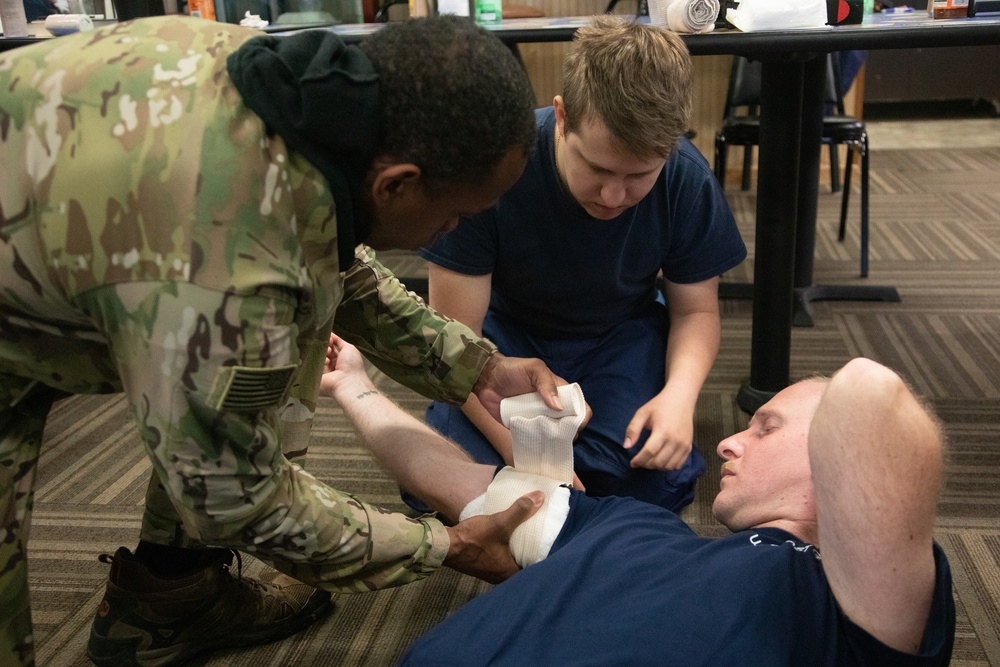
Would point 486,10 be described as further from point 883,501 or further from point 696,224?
point 883,501

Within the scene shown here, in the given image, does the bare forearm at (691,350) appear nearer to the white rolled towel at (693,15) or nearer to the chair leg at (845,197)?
the white rolled towel at (693,15)

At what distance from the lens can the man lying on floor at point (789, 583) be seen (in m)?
0.87

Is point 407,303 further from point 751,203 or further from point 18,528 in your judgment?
point 751,203

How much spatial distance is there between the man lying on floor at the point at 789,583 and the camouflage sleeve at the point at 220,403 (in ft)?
0.67

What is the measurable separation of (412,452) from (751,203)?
288cm

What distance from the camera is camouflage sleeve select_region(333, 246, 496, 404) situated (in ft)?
4.16

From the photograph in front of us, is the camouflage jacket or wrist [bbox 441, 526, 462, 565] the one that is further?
wrist [bbox 441, 526, 462, 565]

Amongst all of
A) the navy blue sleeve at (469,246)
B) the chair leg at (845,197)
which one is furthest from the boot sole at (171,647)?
the chair leg at (845,197)

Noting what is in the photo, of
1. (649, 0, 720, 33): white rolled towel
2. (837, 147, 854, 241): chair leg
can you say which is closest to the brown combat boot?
→ (649, 0, 720, 33): white rolled towel

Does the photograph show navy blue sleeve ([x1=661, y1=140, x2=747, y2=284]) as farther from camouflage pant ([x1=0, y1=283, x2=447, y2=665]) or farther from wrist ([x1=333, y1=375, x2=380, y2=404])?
camouflage pant ([x1=0, y1=283, x2=447, y2=665])

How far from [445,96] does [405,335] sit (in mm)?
547

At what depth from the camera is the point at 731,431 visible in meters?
2.05

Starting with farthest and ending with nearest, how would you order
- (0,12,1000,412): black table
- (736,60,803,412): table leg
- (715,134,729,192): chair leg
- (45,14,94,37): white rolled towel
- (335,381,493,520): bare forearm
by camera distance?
(715,134,729,192): chair leg < (45,14,94,37): white rolled towel < (736,60,803,412): table leg < (0,12,1000,412): black table < (335,381,493,520): bare forearm

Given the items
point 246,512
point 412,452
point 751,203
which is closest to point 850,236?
point 751,203
